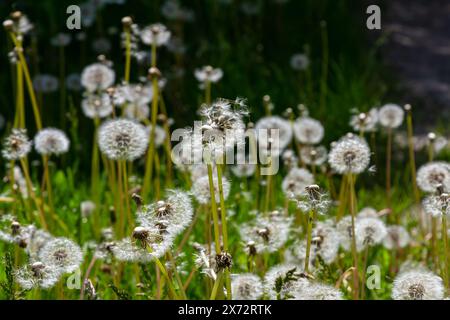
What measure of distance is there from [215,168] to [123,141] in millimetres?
→ 840

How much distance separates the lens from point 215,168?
3.13 metres

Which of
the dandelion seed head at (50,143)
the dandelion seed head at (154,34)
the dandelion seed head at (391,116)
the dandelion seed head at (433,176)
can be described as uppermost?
the dandelion seed head at (154,34)

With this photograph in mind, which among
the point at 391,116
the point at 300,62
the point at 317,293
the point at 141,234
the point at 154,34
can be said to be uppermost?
the point at 300,62

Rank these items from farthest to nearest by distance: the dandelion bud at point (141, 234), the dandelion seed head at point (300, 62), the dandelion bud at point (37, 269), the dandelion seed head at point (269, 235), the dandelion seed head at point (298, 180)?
the dandelion seed head at point (300, 62), the dandelion seed head at point (298, 180), the dandelion seed head at point (269, 235), the dandelion bud at point (37, 269), the dandelion bud at point (141, 234)

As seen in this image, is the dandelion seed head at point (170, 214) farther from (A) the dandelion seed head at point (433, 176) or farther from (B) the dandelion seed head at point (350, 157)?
(A) the dandelion seed head at point (433, 176)

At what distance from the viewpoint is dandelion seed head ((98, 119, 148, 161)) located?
2.32 m

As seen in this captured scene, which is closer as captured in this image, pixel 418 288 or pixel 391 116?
pixel 418 288

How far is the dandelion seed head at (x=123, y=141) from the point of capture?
7.61ft

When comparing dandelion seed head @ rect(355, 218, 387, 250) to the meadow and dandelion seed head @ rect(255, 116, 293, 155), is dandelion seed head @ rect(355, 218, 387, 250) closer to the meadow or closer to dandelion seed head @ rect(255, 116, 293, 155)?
the meadow

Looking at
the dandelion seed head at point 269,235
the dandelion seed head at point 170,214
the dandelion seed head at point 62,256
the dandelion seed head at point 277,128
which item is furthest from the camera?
the dandelion seed head at point 277,128

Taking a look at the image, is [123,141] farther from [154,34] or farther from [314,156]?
[314,156]

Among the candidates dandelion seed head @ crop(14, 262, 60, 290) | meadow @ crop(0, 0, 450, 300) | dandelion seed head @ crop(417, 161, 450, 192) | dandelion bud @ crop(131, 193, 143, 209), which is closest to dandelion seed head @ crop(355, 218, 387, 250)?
meadow @ crop(0, 0, 450, 300)

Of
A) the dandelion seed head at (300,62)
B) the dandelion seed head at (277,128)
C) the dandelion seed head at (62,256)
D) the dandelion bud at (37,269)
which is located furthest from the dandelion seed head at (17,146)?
the dandelion seed head at (300,62)

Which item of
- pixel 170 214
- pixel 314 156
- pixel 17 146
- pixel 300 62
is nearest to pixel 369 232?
pixel 314 156
